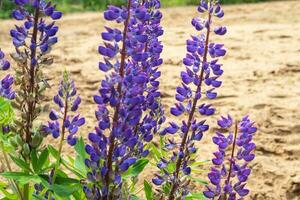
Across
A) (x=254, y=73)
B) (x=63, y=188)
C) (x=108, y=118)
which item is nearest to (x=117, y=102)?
(x=108, y=118)

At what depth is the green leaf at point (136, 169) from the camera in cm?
220

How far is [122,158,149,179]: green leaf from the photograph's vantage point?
7.21 feet

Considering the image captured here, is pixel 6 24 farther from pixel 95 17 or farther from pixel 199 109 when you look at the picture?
pixel 199 109

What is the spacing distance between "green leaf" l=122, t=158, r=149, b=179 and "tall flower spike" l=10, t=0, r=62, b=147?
1.21 ft

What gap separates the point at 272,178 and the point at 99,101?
2554 mm

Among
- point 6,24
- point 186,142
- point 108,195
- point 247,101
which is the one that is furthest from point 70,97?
point 6,24

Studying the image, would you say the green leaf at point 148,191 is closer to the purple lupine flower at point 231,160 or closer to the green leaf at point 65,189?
the purple lupine flower at point 231,160

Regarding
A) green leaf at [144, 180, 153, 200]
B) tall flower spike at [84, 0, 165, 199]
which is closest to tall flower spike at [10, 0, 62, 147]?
tall flower spike at [84, 0, 165, 199]

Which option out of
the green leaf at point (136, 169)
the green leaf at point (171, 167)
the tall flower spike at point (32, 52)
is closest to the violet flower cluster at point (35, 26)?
the tall flower spike at point (32, 52)

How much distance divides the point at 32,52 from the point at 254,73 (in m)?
5.06

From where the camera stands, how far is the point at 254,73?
704 centimetres

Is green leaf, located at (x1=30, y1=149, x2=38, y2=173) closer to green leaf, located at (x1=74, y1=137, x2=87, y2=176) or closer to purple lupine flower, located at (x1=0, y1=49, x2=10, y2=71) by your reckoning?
green leaf, located at (x1=74, y1=137, x2=87, y2=176)

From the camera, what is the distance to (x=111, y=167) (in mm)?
2074

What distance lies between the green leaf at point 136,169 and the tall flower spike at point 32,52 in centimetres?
37
